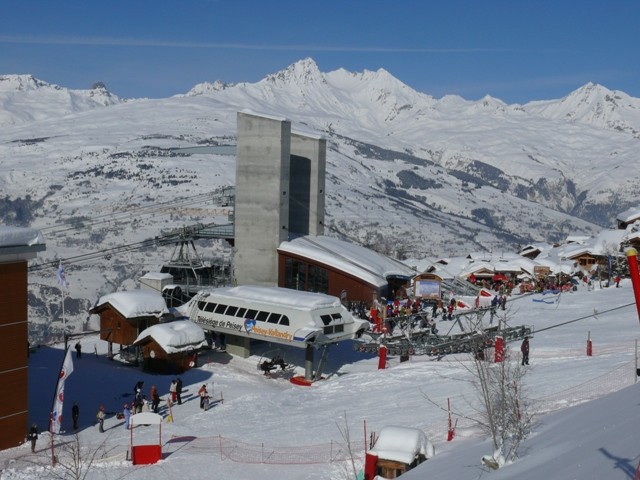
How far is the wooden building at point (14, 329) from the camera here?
77.0 feet

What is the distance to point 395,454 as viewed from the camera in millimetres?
16812

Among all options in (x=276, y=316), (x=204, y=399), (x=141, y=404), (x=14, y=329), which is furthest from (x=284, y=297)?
(x=14, y=329)

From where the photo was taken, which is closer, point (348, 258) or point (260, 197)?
point (260, 197)

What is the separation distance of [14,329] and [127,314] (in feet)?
33.2

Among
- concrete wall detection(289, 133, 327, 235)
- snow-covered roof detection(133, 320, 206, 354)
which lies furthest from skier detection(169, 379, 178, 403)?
concrete wall detection(289, 133, 327, 235)

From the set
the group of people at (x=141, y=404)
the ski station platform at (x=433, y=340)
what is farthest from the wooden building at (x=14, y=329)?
the ski station platform at (x=433, y=340)

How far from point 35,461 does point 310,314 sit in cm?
1388

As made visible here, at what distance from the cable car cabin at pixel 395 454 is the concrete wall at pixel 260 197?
103 feet

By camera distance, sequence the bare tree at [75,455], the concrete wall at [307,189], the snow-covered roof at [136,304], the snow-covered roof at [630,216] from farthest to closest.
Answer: the snow-covered roof at [630,216], the concrete wall at [307,189], the snow-covered roof at [136,304], the bare tree at [75,455]

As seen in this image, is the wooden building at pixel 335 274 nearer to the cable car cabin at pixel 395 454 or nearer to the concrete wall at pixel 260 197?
the concrete wall at pixel 260 197

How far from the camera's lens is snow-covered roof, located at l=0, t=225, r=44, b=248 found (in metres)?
23.6

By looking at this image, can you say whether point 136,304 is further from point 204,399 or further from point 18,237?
point 18,237

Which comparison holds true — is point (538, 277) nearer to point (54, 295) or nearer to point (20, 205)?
point (54, 295)

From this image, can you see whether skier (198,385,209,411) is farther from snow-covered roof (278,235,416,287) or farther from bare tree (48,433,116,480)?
snow-covered roof (278,235,416,287)
